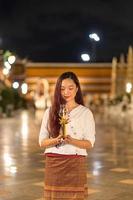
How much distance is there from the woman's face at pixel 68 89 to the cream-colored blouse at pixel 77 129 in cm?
11

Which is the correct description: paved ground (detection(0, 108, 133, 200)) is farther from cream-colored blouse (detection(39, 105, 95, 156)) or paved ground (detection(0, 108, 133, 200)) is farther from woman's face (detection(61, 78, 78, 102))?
woman's face (detection(61, 78, 78, 102))

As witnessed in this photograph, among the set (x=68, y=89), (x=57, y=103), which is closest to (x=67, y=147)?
(x=57, y=103)

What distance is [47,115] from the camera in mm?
5277

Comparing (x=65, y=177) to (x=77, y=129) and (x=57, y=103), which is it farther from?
(x=57, y=103)

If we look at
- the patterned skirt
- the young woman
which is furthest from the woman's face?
the patterned skirt

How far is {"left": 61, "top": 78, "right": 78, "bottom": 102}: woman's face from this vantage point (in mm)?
5230

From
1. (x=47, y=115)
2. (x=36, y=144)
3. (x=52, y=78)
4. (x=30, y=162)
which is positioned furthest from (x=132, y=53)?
(x=47, y=115)

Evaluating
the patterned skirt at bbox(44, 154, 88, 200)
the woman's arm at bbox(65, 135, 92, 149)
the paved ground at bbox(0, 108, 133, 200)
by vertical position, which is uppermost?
the woman's arm at bbox(65, 135, 92, 149)

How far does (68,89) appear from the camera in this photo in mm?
5230

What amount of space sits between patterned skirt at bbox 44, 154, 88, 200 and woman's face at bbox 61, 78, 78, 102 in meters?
0.48

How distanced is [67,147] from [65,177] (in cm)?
24

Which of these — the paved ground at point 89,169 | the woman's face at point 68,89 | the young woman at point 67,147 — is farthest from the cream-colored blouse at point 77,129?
the paved ground at point 89,169

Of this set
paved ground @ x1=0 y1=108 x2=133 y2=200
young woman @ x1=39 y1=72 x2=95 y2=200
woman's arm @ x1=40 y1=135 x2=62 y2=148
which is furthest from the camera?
paved ground @ x1=0 y1=108 x2=133 y2=200

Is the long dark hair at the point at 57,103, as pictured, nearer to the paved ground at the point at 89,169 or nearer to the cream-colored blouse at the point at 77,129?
the cream-colored blouse at the point at 77,129
